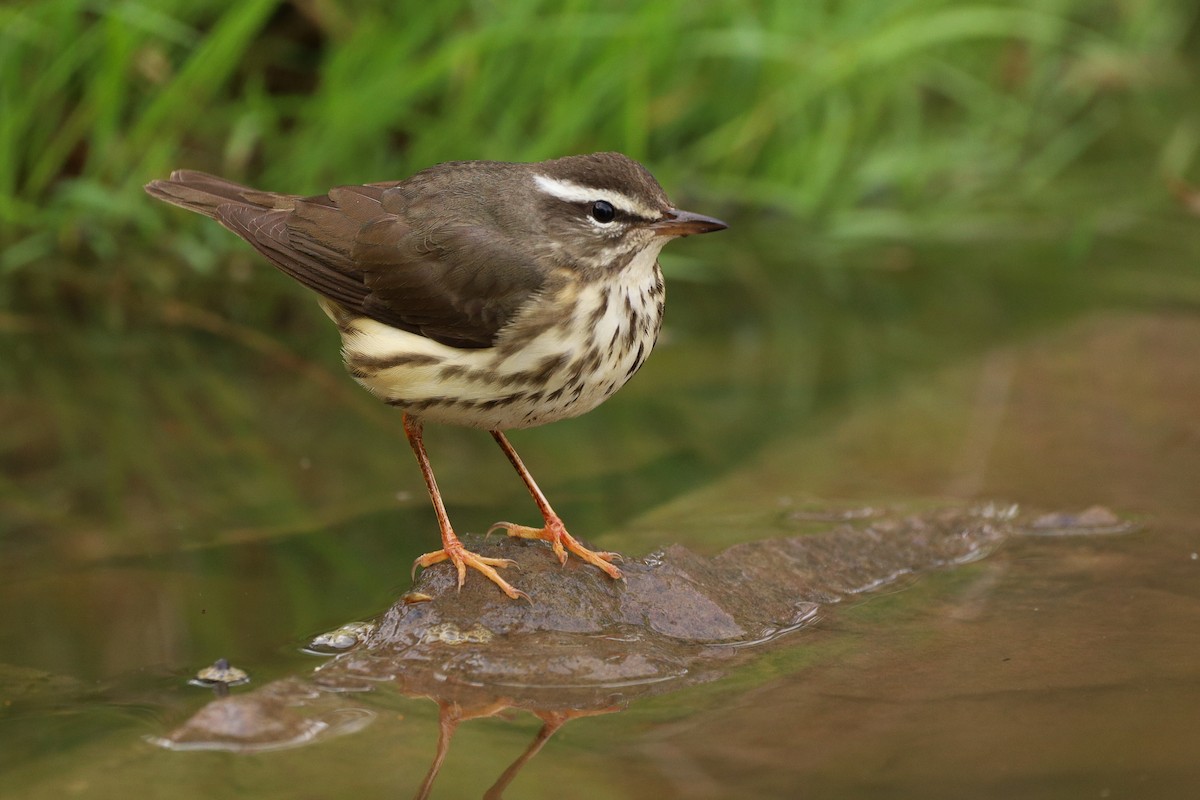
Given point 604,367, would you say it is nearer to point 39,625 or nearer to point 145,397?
point 39,625

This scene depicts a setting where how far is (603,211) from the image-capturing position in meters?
4.29

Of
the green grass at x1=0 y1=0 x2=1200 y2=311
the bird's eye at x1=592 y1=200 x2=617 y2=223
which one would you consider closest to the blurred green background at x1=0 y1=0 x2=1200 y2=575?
the green grass at x1=0 y1=0 x2=1200 y2=311

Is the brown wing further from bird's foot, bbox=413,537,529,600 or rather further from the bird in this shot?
bird's foot, bbox=413,537,529,600

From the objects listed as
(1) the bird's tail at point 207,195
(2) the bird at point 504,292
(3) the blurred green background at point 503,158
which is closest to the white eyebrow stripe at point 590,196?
(2) the bird at point 504,292

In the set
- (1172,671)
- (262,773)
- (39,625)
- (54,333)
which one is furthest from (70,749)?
(54,333)

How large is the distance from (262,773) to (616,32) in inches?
181

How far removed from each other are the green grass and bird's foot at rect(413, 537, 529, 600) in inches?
116

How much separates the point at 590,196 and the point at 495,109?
305cm

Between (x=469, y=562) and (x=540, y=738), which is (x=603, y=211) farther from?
(x=540, y=738)

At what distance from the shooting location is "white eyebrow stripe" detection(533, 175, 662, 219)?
425 centimetres

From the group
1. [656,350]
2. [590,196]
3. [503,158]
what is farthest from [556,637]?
[503,158]

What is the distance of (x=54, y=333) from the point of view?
6336 millimetres

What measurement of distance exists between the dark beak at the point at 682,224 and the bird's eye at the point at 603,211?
0.12 meters

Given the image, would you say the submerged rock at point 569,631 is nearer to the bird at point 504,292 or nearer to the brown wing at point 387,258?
the bird at point 504,292
